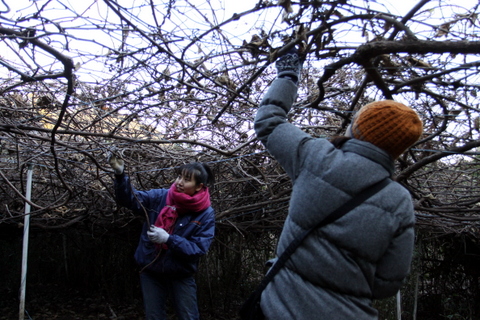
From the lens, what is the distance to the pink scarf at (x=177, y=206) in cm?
252

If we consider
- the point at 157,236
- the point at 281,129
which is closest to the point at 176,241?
the point at 157,236

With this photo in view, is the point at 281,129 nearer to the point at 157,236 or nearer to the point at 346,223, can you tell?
the point at 346,223

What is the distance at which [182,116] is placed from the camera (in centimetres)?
315

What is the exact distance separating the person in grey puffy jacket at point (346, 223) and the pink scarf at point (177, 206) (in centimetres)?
Answer: 128

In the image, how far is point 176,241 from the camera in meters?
2.38

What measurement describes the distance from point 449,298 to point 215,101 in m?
5.11

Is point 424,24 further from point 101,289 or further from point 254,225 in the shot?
point 101,289

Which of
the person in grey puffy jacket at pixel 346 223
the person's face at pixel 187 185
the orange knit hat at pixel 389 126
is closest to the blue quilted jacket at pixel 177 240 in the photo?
the person's face at pixel 187 185

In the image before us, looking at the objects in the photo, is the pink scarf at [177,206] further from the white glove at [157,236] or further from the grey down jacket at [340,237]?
the grey down jacket at [340,237]

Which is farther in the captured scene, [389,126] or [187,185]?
[187,185]

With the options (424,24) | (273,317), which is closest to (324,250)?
(273,317)

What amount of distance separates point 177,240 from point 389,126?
154 centimetres

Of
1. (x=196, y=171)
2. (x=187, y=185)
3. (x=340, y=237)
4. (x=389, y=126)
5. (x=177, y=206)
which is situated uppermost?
(x=196, y=171)

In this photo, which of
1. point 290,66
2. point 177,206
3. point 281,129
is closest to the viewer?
point 281,129
